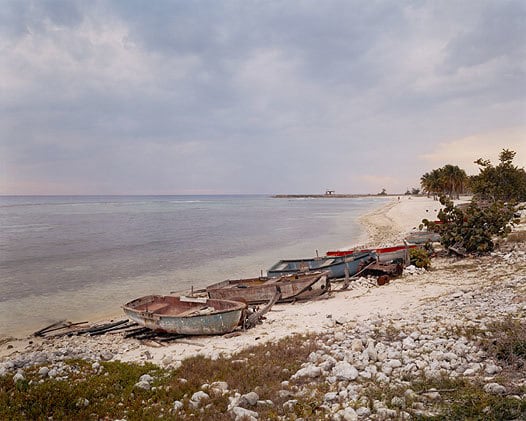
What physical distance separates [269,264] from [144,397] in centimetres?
2145

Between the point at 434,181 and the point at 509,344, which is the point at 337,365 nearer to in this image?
Result: the point at 509,344

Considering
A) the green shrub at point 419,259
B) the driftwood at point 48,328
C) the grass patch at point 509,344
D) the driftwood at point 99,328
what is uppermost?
the grass patch at point 509,344

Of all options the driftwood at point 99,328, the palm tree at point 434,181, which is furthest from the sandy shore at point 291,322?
the palm tree at point 434,181

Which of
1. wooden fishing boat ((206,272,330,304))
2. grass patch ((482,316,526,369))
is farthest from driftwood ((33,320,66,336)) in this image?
grass patch ((482,316,526,369))

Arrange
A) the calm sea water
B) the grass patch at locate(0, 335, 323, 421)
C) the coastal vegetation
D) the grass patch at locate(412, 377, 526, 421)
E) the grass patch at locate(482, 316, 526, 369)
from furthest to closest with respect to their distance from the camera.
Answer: the coastal vegetation → the calm sea water → the grass patch at locate(482, 316, 526, 369) → the grass patch at locate(0, 335, 323, 421) → the grass patch at locate(412, 377, 526, 421)

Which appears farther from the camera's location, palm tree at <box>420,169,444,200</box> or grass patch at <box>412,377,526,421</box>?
palm tree at <box>420,169,444,200</box>

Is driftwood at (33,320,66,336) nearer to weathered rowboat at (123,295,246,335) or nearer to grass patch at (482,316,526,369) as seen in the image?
weathered rowboat at (123,295,246,335)

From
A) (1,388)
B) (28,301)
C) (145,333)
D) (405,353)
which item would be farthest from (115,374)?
(28,301)

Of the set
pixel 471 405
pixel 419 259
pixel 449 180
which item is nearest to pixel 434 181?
Answer: pixel 449 180

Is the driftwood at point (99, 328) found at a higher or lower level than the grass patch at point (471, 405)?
lower

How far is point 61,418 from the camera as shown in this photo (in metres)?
6.75

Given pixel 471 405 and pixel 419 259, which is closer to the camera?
pixel 471 405

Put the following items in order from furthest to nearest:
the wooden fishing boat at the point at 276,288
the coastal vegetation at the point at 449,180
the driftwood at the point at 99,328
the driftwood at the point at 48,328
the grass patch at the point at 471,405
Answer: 1. the coastal vegetation at the point at 449,180
2. the wooden fishing boat at the point at 276,288
3. the driftwood at the point at 48,328
4. the driftwood at the point at 99,328
5. the grass patch at the point at 471,405

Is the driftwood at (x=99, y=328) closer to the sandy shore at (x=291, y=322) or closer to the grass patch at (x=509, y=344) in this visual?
the sandy shore at (x=291, y=322)
